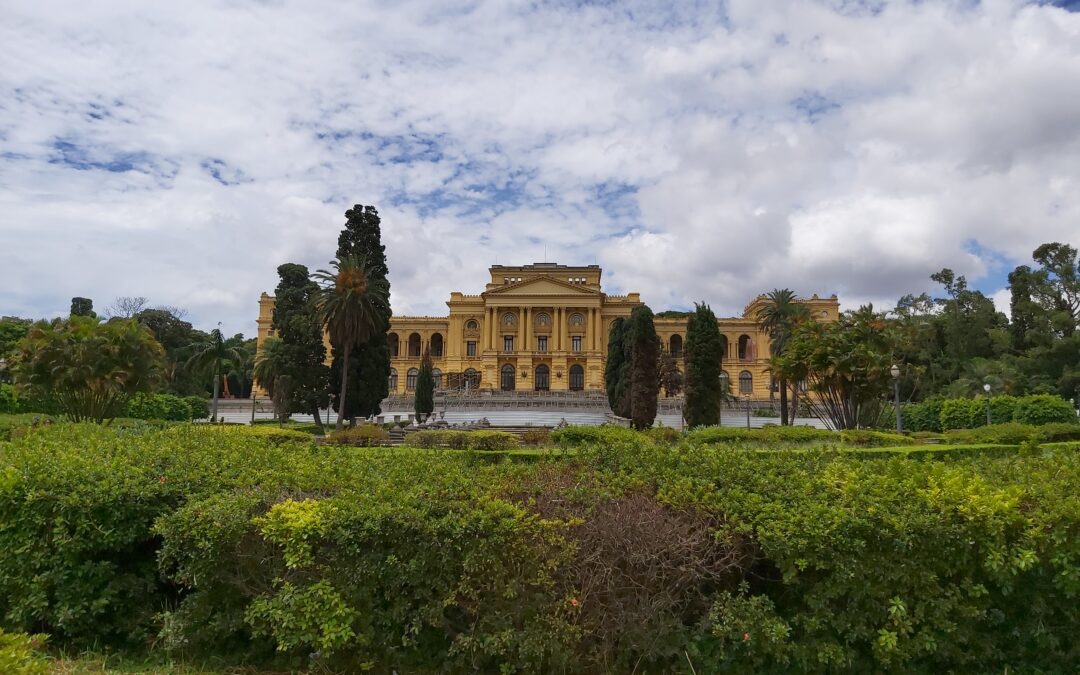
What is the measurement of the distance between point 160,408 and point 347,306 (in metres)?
16.0

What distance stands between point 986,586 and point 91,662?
18.2 feet

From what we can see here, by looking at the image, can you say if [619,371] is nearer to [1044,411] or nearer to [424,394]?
[424,394]

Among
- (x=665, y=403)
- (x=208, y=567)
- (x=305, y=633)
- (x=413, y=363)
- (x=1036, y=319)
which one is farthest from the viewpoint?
(x=413, y=363)

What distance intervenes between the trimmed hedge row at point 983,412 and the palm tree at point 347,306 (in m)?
28.3

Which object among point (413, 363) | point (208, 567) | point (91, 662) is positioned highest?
point (413, 363)

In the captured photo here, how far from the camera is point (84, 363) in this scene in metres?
20.3

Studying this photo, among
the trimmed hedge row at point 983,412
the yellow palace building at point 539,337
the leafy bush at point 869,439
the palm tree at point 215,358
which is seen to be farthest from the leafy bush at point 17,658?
the yellow palace building at point 539,337

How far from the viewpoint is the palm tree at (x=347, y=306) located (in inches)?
1305

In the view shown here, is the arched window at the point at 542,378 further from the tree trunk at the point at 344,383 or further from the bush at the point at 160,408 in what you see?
the tree trunk at the point at 344,383

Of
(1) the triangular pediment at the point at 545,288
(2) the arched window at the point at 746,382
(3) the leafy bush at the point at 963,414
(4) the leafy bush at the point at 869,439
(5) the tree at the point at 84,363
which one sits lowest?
(4) the leafy bush at the point at 869,439

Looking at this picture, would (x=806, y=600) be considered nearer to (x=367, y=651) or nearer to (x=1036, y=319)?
(x=367, y=651)

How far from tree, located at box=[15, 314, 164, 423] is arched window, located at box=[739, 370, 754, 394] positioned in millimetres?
64154

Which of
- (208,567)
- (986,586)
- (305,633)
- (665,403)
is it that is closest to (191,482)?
(208,567)

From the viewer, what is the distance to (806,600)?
414 cm
